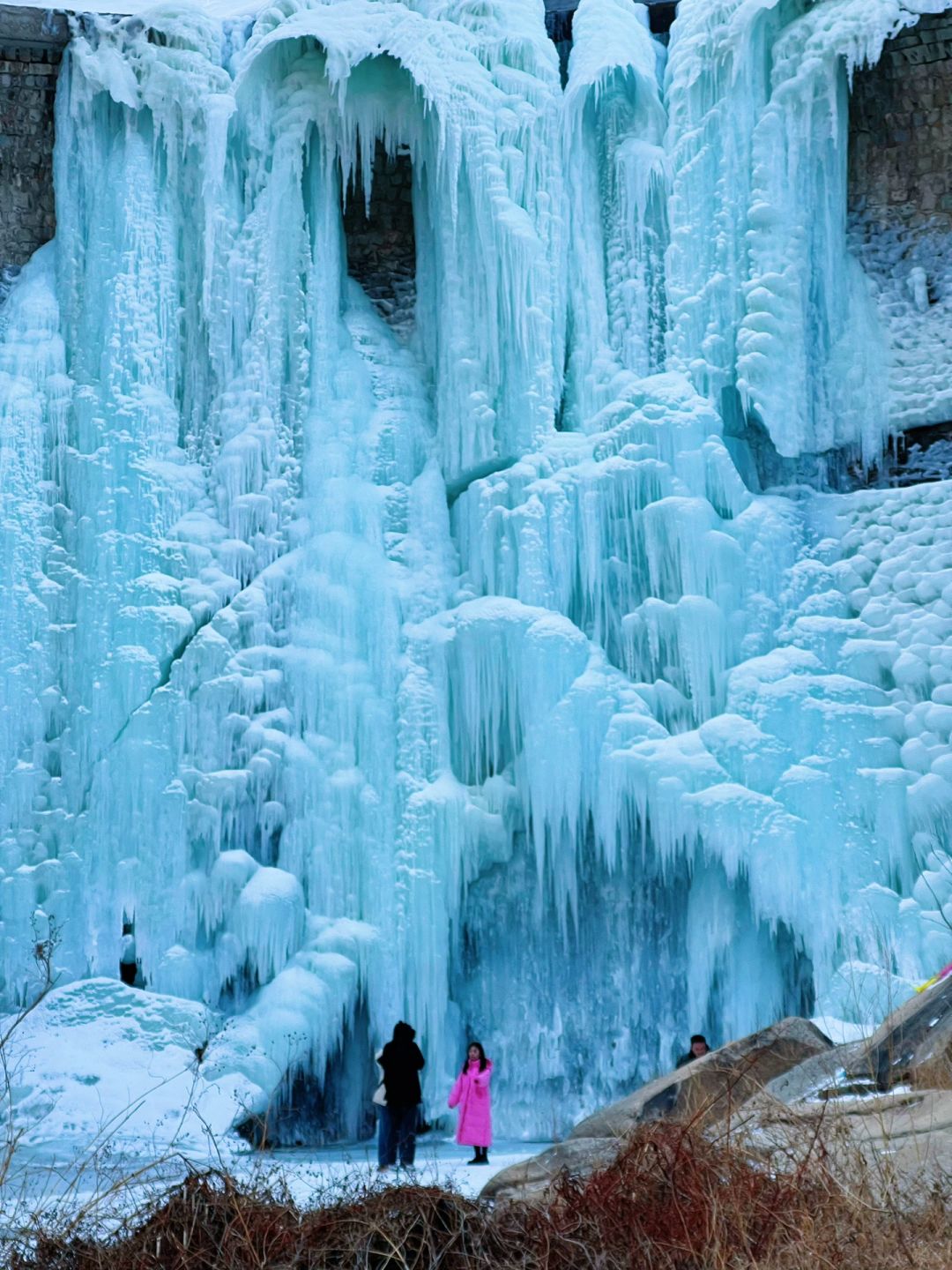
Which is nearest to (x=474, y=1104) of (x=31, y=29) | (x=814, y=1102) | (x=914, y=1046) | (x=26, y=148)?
(x=914, y=1046)

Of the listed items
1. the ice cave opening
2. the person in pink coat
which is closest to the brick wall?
the ice cave opening

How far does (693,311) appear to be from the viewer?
9.72 meters

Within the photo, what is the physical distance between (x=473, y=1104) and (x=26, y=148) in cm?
687

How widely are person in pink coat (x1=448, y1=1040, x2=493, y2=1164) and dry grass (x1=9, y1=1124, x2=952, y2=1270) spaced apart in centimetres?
319

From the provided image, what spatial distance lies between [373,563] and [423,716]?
1.03 m

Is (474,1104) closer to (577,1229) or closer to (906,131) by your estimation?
(577,1229)

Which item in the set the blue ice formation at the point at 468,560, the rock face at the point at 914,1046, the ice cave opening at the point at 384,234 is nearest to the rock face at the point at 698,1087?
the rock face at the point at 914,1046

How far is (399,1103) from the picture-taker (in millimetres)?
7094

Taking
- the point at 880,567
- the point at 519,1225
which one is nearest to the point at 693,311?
the point at 880,567

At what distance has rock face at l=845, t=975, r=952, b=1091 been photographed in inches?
211

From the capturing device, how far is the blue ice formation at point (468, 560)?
8.87 m

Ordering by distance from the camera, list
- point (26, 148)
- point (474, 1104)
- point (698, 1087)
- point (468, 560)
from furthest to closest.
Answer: point (26, 148) → point (468, 560) → point (474, 1104) → point (698, 1087)

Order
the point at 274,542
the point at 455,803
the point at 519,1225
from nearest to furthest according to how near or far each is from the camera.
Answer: the point at 519,1225 → the point at 455,803 → the point at 274,542

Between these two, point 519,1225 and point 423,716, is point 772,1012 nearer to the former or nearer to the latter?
point 423,716
